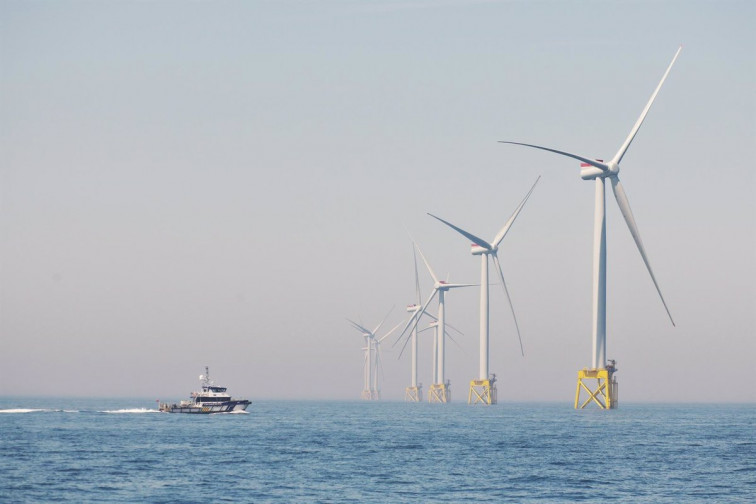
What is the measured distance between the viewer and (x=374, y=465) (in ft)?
332

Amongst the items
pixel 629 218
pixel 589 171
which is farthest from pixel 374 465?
pixel 589 171

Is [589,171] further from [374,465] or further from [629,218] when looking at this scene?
[374,465]

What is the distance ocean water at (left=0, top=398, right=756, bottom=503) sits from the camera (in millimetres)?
79438

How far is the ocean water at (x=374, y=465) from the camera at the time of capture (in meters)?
79.4

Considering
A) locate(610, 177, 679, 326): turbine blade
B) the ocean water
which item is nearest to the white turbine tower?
locate(610, 177, 679, 326): turbine blade

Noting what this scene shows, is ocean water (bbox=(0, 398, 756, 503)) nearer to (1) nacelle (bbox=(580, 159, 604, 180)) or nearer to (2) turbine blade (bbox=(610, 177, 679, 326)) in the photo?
(2) turbine blade (bbox=(610, 177, 679, 326))

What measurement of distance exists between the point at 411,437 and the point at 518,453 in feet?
101

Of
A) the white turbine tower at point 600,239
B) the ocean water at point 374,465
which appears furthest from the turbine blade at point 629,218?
the ocean water at point 374,465

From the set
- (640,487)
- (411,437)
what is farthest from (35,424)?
(640,487)

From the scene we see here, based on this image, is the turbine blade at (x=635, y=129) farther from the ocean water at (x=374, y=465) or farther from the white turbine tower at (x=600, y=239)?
the ocean water at (x=374, y=465)

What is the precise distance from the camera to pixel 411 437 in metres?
144

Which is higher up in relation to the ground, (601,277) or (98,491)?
(601,277)

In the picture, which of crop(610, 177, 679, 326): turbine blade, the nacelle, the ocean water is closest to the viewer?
the ocean water

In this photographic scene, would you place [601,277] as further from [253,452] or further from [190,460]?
[190,460]
